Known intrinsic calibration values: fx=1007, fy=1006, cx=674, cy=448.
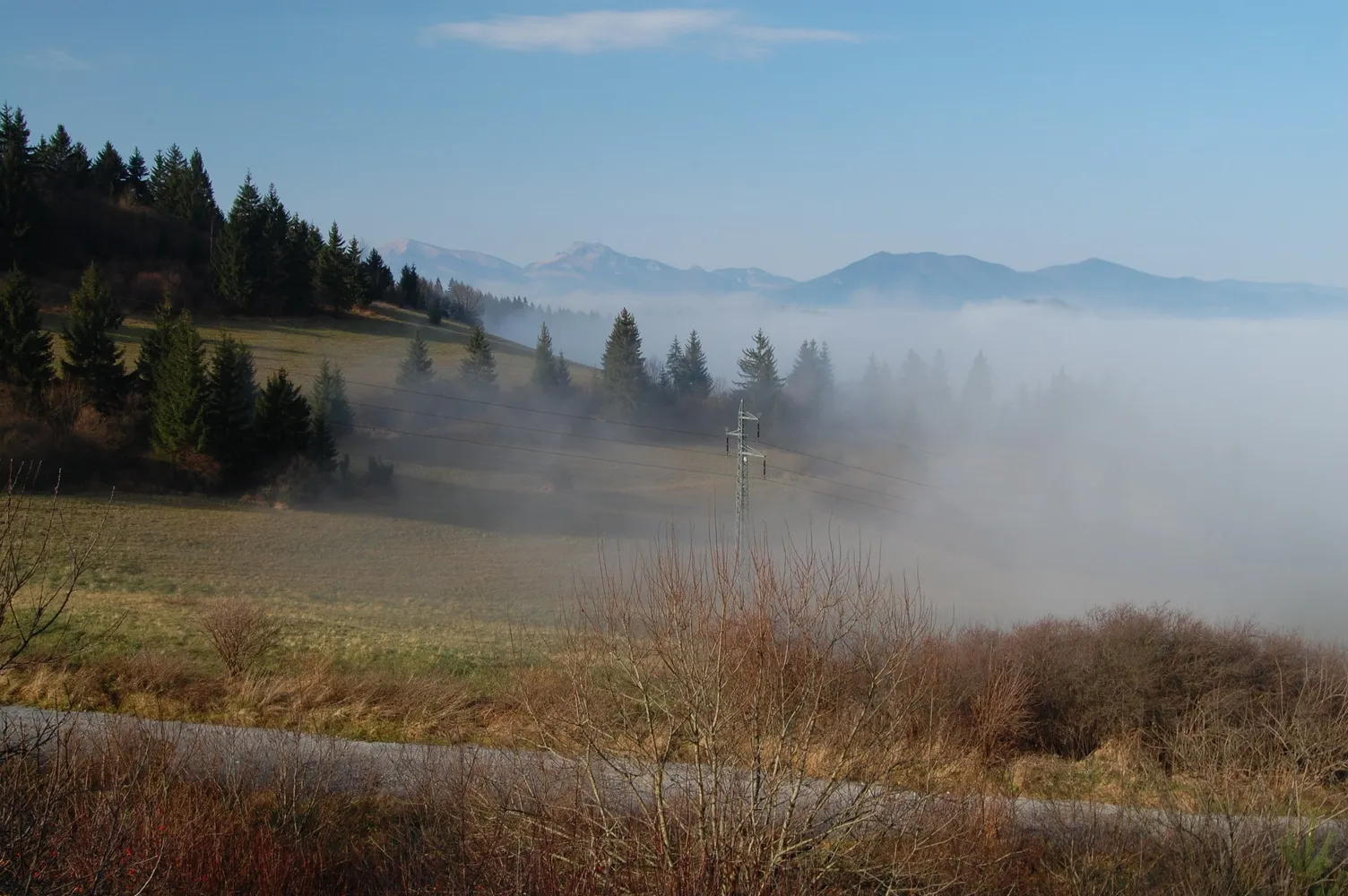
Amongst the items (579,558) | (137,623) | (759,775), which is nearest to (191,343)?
(579,558)

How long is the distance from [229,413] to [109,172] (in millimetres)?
51567

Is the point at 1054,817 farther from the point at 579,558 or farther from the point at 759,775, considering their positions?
the point at 579,558

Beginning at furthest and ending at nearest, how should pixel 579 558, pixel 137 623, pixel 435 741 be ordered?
pixel 579 558 → pixel 137 623 → pixel 435 741

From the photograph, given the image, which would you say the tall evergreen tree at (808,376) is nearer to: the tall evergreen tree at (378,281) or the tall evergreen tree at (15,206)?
the tall evergreen tree at (378,281)

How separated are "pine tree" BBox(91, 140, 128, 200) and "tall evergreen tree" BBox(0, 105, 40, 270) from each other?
12.5 m

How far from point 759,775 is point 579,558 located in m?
41.1

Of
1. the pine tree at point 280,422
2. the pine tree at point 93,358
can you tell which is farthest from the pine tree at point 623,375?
the pine tree at point 93,358

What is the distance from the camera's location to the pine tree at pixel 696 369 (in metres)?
89.8

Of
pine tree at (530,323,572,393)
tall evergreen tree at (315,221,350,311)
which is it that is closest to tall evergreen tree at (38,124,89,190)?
tall evergreen tree at (315,221,350,311)

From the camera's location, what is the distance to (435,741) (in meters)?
15.1

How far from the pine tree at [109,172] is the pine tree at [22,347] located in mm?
40415

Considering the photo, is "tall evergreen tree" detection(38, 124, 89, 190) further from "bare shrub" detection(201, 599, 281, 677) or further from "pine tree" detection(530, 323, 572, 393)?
"bare shrub" detection(201, 599, 281, 677)

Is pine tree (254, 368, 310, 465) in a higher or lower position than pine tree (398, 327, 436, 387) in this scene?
lower

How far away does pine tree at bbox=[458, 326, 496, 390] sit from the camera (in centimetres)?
7356
